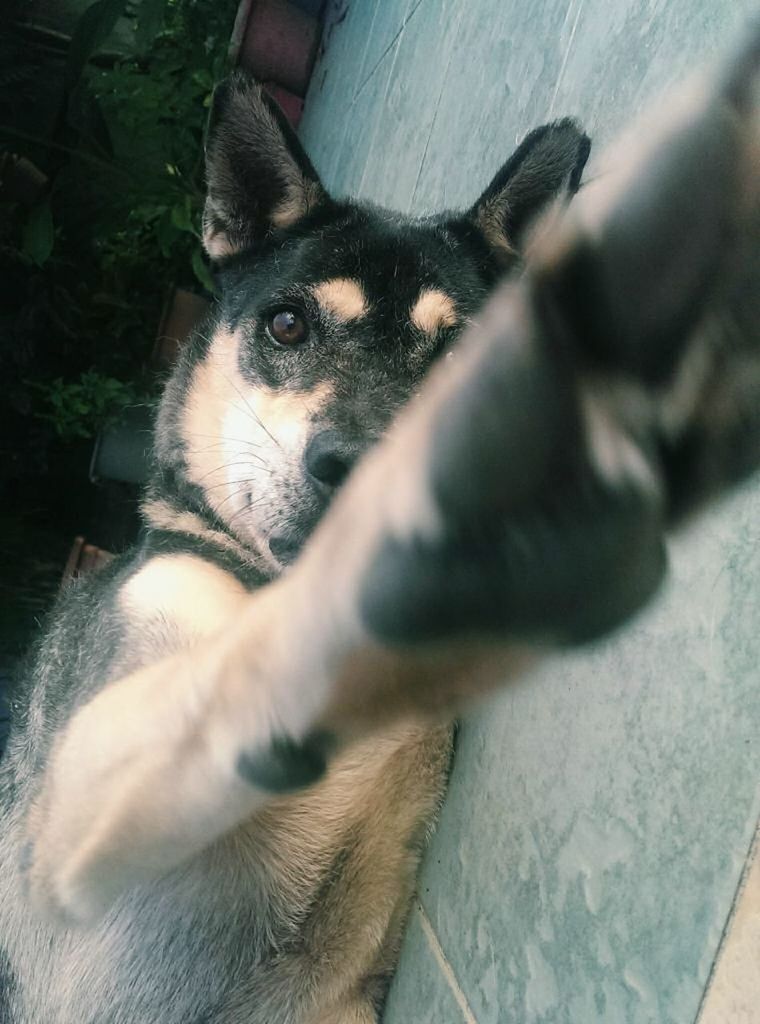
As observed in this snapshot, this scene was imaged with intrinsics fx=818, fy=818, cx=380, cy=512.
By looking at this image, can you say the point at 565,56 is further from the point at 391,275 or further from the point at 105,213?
the point at 105,213

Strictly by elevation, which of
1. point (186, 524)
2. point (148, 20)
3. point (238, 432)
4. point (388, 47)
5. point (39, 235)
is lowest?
point (39, 235)

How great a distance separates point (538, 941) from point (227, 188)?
141 centimetres

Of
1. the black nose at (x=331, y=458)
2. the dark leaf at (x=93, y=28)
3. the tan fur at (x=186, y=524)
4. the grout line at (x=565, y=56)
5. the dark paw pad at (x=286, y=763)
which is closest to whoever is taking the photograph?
the dark paw pad at (x=286, y=763)

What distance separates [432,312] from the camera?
4.79 feet

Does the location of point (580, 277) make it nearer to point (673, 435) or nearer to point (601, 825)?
point (673, 435)

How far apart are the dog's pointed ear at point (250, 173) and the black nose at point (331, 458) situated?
0.68 m

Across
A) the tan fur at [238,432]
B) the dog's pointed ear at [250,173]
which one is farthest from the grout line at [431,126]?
the tan fur at [238,432]

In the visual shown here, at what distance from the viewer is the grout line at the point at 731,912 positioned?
29.6 inches

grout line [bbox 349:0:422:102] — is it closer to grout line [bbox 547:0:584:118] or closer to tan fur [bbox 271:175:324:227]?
grout line [bbox 547:0:584:118]

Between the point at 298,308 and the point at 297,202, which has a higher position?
the point at 297,202

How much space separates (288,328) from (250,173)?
354mm

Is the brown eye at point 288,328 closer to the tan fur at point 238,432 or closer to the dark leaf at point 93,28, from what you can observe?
the tan fur at point 238,432

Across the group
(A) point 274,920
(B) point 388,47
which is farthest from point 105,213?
(A) point 274,920

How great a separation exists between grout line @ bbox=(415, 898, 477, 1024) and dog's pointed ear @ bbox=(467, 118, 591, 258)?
1.21 meters
